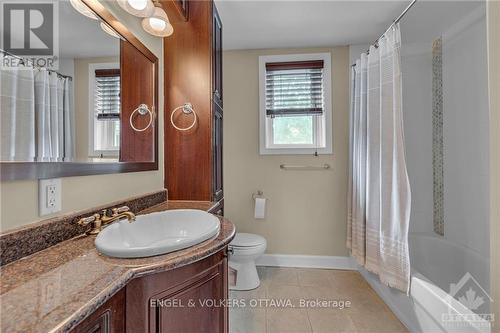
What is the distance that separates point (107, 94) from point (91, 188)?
46 cm

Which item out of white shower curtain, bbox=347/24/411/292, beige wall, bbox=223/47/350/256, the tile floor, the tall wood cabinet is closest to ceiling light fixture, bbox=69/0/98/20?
the tall wood cabinet

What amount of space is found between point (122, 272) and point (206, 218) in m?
0.49

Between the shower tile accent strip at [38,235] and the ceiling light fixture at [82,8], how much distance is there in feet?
2.72

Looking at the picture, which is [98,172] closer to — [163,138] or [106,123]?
[106,123]

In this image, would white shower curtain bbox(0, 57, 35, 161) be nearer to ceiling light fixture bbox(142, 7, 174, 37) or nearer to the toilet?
ceiling light fixture bbox(142, 7, 174, 37)

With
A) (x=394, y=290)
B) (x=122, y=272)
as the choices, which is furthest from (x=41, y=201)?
(x=394, y=290)

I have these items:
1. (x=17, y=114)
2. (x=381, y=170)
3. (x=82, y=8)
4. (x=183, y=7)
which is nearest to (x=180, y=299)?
(x=17, y=114)

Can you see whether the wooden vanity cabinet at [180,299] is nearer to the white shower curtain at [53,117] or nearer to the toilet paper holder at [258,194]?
the white shower curtain at [53,117]

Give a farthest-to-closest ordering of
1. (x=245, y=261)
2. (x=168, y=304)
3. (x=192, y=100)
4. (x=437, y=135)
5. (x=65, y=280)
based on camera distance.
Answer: (x=437, y=135) → (x=245, y=261) → (x=192, y=100) → (x=168, y=304) → (x=65, y=280)

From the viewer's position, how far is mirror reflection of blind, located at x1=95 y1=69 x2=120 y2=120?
3.50ft

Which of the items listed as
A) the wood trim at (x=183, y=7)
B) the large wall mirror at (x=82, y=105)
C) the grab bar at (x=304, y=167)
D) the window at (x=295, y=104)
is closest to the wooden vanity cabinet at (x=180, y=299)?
the large wall mirror at (x=82, y=105)

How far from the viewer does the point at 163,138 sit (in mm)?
1643

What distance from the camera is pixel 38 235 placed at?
0.72 metres

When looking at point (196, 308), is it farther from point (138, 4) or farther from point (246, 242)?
point (138, 4)
